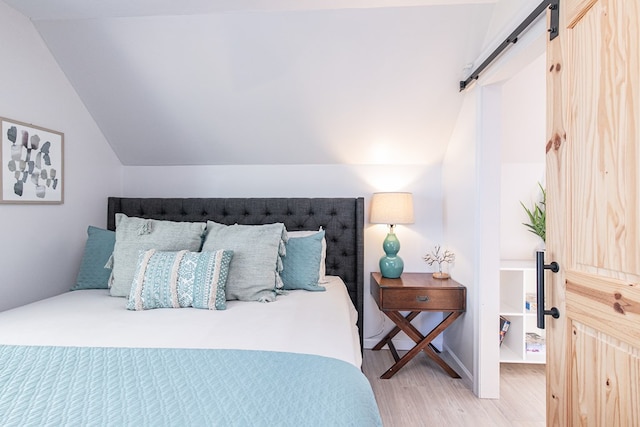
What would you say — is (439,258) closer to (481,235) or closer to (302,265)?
(481,235)

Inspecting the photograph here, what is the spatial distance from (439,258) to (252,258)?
5.01 ft

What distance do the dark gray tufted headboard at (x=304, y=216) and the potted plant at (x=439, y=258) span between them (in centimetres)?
56

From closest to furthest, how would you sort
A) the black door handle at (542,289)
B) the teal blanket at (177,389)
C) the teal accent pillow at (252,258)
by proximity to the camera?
the teal blanket at (177,389), the black door handle at (542,289), the teal accent pillow at (252,258)

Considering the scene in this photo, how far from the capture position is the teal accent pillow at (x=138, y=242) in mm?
1981

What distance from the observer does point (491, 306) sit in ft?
7.20

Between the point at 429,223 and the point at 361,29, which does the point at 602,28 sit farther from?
the point at 429,223

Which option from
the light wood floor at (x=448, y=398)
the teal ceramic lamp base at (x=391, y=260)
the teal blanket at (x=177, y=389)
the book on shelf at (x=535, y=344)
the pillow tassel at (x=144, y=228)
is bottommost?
the light wood floor at (x=448, y=398)

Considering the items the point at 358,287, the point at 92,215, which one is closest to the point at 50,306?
the point at 92,215

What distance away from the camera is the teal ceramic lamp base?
2648 millimetres

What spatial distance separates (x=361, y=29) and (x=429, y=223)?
4.95 ft

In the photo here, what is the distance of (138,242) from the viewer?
2.01 meters

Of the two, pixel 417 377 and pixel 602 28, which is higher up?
pixel 602 28

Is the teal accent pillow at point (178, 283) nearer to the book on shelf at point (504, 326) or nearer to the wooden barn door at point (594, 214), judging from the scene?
the wooden barn door at point (594, 214)

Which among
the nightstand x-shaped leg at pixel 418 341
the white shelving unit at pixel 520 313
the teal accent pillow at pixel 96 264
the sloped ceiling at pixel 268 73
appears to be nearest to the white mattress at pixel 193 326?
the teal accent pillow at pixel 96 264
